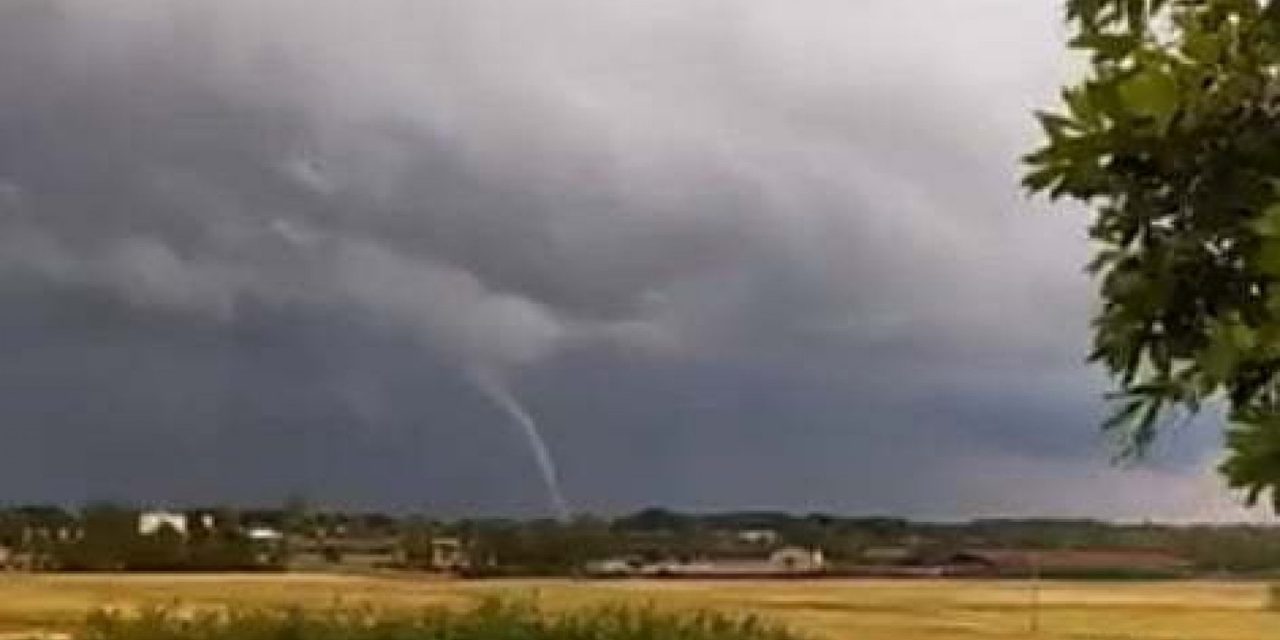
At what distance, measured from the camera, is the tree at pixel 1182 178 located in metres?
11.9

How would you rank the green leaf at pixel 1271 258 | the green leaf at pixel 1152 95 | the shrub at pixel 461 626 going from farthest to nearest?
1. the shrub at pixel 461 626
2. the green leaf at pixel 1152 95
3. the green leaf at pixel 1271 258

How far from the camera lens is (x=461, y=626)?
170ft

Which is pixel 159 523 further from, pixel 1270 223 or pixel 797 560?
pixel 1270 223

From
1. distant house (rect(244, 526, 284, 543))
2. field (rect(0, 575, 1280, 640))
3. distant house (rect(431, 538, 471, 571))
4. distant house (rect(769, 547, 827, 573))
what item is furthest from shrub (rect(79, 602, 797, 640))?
distant house (rect(244, 526, 284, 543))

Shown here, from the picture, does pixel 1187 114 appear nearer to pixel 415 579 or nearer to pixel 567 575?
pixel 415 579

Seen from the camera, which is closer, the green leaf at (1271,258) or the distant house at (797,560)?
the green leaf at (1271,258)

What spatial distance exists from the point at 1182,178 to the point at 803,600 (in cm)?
8390

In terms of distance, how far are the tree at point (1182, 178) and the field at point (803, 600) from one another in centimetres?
4220

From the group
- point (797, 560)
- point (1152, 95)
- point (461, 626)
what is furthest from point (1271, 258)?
point (797, 560)

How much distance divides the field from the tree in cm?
4220

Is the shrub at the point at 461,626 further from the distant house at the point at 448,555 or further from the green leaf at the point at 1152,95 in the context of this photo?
the distant house at the point at 448,555

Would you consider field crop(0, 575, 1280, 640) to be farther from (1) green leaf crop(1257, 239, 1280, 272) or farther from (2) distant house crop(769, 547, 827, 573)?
(1) green leaf crop(1257, 239, 1280, 272)

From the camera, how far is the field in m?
66.3

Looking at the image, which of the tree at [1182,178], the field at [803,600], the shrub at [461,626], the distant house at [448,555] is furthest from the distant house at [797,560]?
the tree at [1182,178]
